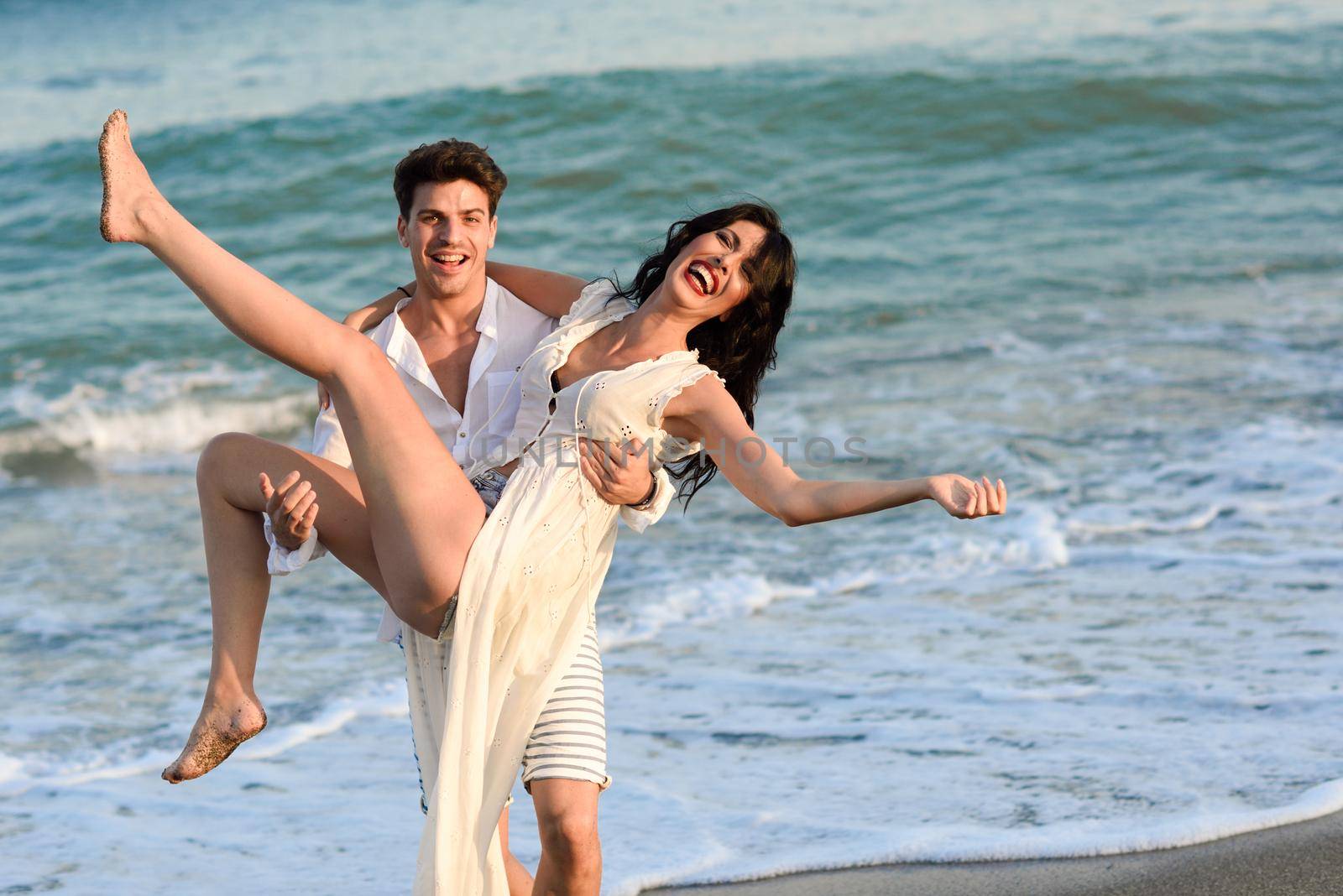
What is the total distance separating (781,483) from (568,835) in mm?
852

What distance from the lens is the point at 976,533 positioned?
628 cm

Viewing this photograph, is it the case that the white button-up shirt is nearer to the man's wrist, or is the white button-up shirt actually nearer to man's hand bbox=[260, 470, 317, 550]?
the man's wrist

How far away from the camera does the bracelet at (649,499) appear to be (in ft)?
10.4

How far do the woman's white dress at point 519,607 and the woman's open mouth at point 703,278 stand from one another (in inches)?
6.2

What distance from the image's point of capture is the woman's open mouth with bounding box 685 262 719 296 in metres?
3.27

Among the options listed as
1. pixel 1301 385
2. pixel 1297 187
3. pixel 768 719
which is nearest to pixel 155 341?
pixel 768 719

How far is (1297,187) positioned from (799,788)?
35.6 ft

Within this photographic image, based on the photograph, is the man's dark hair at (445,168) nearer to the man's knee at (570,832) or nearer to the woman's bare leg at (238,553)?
the woman's bare leg at (238,553)

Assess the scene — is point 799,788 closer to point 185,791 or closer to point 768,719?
point 768,719

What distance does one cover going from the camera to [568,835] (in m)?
2.89

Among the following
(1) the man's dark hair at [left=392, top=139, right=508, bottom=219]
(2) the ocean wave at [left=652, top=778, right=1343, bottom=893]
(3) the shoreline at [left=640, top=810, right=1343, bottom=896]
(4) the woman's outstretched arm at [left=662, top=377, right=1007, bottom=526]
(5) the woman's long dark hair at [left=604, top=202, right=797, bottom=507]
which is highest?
(1) the man's dark hair at [left=392, top=139, right=508, bottom=219]

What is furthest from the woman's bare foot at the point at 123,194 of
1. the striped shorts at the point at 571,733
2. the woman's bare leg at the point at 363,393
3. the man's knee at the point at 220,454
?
the striped shorts at the point at 571,733

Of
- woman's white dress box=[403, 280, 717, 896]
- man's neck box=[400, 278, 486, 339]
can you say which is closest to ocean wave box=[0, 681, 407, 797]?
woman's white dress box=[403, 280, 717, 896]

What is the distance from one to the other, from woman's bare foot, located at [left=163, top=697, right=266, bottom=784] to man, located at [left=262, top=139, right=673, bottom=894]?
0.36m
